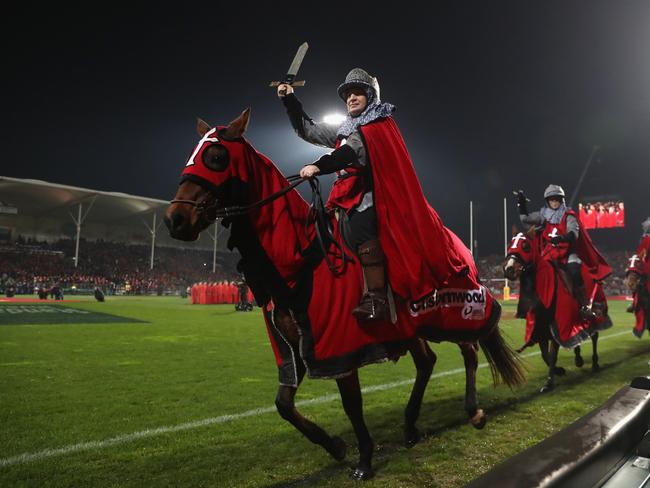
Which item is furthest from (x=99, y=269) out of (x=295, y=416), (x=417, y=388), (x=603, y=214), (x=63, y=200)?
(x=603, y=214)

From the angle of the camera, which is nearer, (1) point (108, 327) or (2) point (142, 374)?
(2) point (142, 374)

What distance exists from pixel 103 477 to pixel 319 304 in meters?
1.77

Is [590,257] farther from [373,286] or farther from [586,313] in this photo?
[373,286]

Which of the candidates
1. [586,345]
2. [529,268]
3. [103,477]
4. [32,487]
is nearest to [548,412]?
[529,268]

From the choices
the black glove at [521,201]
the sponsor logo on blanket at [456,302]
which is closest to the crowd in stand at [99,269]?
the black glove at [521,201]

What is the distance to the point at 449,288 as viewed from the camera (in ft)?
11.9

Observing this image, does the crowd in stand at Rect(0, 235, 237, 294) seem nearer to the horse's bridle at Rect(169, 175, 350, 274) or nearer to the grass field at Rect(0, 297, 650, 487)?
the grass field at Rect(0, 297, 650, 487)

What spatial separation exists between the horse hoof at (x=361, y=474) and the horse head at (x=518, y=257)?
157 inches

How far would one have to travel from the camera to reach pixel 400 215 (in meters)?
3.02

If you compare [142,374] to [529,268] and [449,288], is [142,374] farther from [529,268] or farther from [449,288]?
[529,268]

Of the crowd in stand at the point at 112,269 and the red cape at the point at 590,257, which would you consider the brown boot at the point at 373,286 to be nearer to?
the red cape at the point at 590,257

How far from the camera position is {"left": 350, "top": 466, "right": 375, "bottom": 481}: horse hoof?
2.91m

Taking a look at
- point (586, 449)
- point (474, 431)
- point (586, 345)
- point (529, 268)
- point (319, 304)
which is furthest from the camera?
point (586, 345)

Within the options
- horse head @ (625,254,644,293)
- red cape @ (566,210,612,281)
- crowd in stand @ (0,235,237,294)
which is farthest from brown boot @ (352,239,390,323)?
crowd in stand @ (0,235,237,294)
